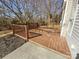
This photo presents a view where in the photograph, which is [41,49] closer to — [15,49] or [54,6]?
[15,49]

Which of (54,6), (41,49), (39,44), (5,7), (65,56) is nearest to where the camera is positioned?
(65,56)

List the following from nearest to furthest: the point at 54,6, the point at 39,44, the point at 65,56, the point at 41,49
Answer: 1. the point at 65,56
2. the point at 41,49
3. the point at 39,44
4. the point at 54,6

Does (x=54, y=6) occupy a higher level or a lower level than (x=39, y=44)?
higher

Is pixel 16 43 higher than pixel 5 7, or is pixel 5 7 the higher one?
pixel 5 7

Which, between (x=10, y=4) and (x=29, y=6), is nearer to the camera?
(x=10, y=4)

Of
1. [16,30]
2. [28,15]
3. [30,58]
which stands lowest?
[30,58]

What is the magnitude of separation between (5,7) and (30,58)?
29.8 ft

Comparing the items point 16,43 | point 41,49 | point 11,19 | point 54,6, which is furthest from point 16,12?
point 41,49

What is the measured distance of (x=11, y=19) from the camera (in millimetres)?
13242

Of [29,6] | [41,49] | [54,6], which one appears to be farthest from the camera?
[54,6]

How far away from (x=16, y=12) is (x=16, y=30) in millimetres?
5357

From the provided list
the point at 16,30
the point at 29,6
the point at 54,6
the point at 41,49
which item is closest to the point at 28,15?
the point at 29,6

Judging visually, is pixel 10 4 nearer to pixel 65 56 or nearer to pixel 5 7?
pixel 5 7

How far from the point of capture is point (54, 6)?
16.0 metres
